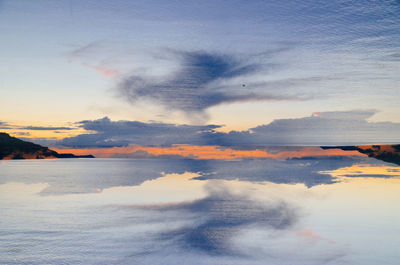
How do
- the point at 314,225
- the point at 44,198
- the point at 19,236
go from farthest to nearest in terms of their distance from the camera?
the point at 44,198 < the point at 314,225 < the point at 19,236

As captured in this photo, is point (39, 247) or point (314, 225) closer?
point (39, 247)

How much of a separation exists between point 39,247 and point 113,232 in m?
4.75

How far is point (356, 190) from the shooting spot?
4162cm

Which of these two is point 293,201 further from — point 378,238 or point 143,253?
point 143,253

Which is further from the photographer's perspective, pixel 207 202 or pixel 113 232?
pixel 207 202

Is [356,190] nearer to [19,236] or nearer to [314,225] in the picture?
[314,225]

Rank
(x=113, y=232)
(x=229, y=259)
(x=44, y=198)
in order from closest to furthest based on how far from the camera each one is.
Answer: (x=229, y=259), (x=113, y=232), (x=44, y=198)

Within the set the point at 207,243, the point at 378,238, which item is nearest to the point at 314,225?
the point at 378,238

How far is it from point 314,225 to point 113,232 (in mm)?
14865

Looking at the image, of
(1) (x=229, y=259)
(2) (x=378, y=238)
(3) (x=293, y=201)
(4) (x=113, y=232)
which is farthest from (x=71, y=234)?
(3) (x=293, y=201)

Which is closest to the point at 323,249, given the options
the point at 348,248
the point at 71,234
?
the point at 348,248

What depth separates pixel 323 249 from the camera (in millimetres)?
18031

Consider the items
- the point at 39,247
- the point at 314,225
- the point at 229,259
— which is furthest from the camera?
the point at 314,225

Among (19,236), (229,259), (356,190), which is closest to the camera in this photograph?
(229,259)
